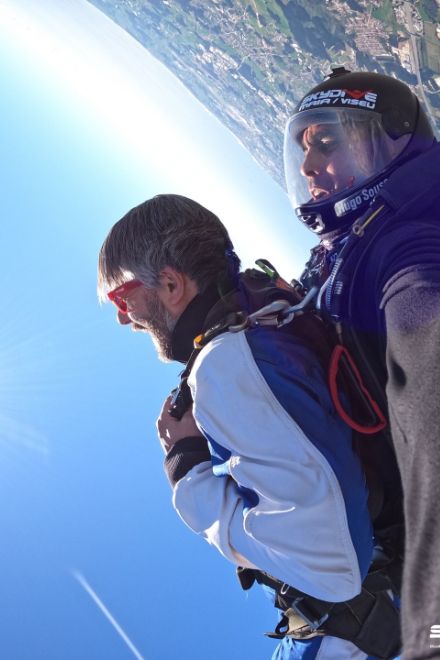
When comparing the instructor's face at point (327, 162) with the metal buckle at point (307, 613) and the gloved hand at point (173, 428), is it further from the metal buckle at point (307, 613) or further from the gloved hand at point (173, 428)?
the metal buckle at point (307, 613)

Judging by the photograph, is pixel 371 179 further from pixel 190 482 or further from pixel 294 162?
pixel 190 482

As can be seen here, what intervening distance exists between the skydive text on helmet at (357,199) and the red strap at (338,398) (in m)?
0.89

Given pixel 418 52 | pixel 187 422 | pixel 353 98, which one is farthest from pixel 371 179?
pixel 418 52

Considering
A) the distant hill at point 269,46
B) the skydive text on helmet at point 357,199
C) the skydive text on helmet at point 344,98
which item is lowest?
the skydive text on helmet at point 357,199

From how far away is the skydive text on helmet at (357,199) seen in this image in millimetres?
2164

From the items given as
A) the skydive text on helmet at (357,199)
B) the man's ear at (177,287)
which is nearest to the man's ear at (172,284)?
the man's ear at (177,287)

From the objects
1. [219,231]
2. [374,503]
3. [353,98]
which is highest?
[353,98]

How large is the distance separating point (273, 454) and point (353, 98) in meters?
2.12

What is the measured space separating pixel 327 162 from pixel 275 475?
1837mm

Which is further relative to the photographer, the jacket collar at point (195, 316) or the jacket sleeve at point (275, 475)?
the jacket collar at point (195, 316)

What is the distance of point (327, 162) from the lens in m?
2.50

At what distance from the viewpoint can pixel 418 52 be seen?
41.4 meters

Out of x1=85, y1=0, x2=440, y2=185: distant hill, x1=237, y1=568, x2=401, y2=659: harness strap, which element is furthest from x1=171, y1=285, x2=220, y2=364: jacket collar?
x1=85, y1=0, x2=440, y2=185: distant hill

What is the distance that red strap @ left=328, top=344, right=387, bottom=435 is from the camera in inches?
59.9
